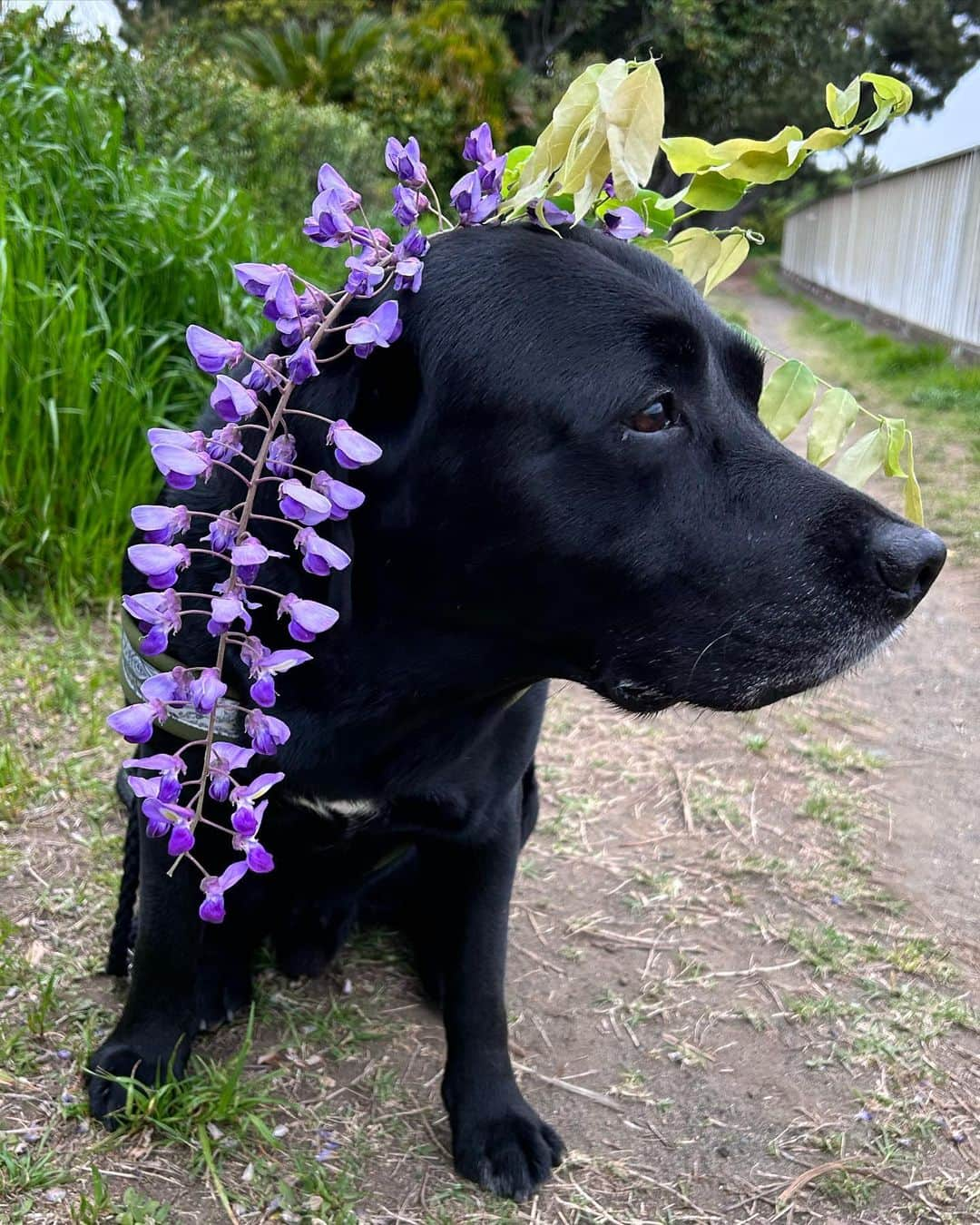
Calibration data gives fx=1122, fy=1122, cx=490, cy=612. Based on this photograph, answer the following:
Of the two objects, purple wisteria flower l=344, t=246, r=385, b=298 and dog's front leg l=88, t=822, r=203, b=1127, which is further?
dog's front leg l=88, t=822, r=203, b=1127

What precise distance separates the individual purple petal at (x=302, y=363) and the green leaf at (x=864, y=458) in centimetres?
78

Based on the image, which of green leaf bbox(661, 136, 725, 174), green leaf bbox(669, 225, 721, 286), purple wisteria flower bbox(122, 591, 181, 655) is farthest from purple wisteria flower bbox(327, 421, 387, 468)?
green leaf bbox(669, 225, 721, 286)

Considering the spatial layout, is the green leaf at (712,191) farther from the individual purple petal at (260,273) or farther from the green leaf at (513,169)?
the individual purple petal at (260,273)

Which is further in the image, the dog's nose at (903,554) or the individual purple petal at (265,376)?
the dog's nose at (903,554)

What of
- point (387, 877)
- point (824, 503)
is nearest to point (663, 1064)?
point (387, 877)

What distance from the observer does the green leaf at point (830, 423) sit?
155cm

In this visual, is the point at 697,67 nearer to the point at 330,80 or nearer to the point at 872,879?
the point at 330,80

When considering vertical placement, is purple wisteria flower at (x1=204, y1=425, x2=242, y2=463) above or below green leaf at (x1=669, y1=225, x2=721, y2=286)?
below

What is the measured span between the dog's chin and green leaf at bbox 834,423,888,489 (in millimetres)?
220

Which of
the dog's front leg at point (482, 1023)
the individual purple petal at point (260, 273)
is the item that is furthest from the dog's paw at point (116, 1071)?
the individual purple petal at point (260, 273)

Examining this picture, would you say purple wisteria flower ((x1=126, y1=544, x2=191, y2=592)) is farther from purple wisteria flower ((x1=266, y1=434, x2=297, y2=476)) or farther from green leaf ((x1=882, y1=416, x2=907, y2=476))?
green leaf ((x1=882, y1=416, x2=907, y2=476))

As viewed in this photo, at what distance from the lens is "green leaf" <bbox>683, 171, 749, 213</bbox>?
1494 mm

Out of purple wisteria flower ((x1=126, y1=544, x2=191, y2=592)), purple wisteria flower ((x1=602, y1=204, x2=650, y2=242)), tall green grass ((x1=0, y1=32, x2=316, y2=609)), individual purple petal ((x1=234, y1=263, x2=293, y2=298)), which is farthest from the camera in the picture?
tall green grass ((x1=0, y1=32, x2=316, y2=609))

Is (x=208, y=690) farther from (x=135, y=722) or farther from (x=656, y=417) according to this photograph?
(x=656, y=417)
